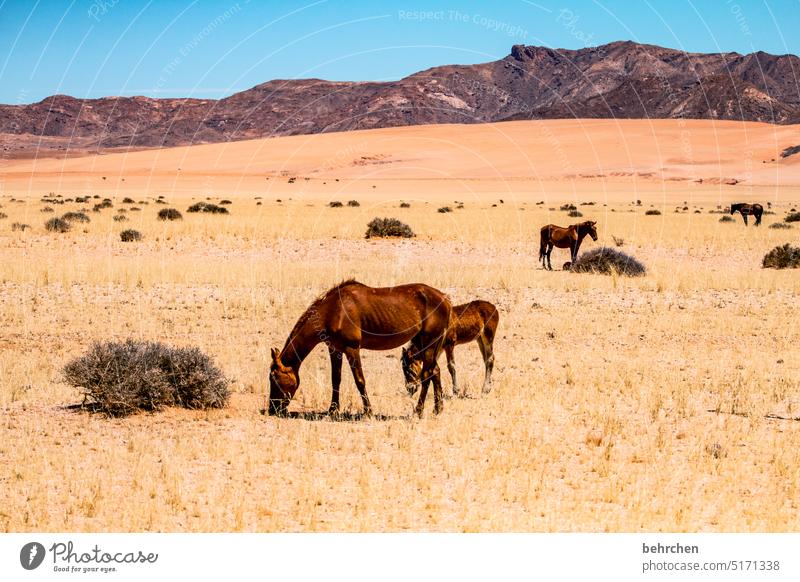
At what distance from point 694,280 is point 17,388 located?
18.9 metres

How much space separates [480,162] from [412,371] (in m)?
127

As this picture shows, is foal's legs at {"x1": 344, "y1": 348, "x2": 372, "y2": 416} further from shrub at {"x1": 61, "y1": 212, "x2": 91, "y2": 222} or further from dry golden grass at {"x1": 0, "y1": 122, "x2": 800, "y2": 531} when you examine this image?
shrub at {"x1": 61, "y1": 212, "x2": 91, "y2": 222}

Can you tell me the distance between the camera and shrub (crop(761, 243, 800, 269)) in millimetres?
28547

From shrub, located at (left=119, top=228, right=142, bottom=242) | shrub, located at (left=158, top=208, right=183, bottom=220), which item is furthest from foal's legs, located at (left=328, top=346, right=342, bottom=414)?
shrub, located at (left=158, top=208, right=183, bottom=220)

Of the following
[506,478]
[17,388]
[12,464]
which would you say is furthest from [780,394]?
[17,388]

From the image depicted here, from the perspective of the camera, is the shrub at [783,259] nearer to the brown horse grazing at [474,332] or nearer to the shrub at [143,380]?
the brown horse grazing at [474,332]

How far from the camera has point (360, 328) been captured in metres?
11.0

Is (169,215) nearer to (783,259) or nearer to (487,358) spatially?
(783,259)

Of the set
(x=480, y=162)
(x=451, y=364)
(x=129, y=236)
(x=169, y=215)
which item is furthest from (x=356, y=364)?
(x=480, y=162)

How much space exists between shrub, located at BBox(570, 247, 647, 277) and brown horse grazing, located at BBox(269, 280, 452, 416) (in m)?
15.8

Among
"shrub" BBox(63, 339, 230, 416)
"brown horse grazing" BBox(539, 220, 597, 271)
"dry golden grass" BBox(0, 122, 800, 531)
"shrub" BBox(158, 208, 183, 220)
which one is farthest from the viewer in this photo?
"shrub" BBox(158, 208, 183, 220)

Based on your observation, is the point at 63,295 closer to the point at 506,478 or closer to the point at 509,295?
the point at 509,295

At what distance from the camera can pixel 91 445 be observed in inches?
400

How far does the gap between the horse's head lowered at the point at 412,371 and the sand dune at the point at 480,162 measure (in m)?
76.6
